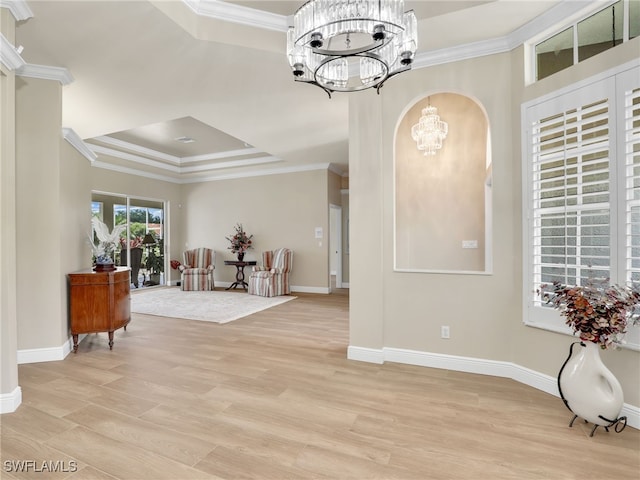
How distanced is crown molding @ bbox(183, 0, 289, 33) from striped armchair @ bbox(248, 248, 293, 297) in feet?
17.2

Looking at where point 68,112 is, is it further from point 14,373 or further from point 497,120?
point 497,120

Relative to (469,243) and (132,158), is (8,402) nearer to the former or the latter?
(469,243)

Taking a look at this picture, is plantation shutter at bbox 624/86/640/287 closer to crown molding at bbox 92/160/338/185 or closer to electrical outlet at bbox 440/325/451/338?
electrical outlet at bbox 440/325/451/338

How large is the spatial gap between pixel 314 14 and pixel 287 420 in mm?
2557

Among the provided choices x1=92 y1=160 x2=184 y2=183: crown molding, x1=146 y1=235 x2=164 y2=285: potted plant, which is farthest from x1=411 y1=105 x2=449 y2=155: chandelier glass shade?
x1=146 y1=235 x2=164 y2=285: potted plant

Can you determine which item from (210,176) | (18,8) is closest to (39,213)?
(18,8)

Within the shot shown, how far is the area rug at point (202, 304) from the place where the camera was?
562 centimetres

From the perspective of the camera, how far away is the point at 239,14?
9.37ft

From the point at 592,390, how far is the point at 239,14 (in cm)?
383

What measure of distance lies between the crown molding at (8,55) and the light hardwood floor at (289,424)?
2.51 m

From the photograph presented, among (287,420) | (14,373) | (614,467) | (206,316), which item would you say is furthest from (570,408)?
(206,316)

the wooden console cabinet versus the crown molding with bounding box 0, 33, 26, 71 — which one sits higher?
the crown molding with bounding box 0, 33, 26, 71

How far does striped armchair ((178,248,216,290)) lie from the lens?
8320 millimetres

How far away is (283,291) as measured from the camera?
7.79 m
